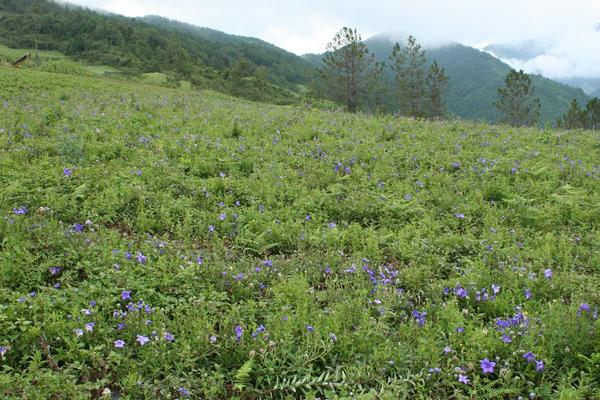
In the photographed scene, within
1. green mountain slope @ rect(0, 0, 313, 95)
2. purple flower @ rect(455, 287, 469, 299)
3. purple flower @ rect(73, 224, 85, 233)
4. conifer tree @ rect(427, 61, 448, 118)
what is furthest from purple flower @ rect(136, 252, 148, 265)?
green mountain slope @ rect(0, 0, 313, 95)

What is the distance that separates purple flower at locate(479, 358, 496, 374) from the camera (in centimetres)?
370

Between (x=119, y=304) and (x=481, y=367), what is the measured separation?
3401 millimetres

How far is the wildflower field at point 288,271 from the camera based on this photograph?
12.2 feet

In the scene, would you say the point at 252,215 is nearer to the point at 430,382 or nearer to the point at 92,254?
the point at 92,254

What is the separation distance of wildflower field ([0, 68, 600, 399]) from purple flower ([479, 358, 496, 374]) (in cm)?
2

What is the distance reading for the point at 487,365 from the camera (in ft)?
12.3

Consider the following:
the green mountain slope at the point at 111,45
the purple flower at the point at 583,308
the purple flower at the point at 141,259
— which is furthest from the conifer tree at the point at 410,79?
the purple flower at the point at 141,259

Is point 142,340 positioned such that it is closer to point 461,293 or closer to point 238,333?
point 238,333

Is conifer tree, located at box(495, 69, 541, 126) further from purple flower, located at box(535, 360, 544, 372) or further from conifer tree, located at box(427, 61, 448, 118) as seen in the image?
purple flower, located at box(535, 360, 544, 372)

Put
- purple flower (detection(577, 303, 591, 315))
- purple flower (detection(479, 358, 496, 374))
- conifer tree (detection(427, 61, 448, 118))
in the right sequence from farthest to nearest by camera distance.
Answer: conifer tree (detection(427, 61, 448, 118))
purple flower (detection(577, 303, 591, 315))
purple flower (detection(479, 358, 496, 374))

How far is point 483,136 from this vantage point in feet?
39.5

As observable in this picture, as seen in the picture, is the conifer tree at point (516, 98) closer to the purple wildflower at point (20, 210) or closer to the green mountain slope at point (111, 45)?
the green mountain slope at point (111, 45)

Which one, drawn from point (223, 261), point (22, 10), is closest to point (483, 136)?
point (223, 261)

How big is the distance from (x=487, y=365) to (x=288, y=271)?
2428 millimetres
